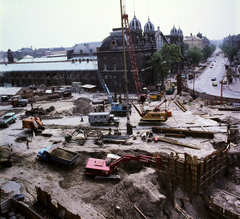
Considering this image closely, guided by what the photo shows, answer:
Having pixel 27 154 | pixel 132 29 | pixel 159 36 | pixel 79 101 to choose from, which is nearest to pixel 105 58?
pixel 132 29

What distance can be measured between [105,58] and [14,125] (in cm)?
3728

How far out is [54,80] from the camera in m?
79.2

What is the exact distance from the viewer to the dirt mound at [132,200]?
17.0 meters

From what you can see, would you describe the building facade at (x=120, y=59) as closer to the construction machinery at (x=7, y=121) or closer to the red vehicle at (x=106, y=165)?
the construction machinery at (x=7, y=121)

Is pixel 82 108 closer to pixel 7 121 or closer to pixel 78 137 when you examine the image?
pixel 7 121

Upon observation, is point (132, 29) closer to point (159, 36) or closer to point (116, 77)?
point (116, 77)

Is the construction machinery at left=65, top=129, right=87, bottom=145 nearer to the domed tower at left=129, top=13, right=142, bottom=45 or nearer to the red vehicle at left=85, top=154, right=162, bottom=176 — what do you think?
the red vehicle at left=85, top=154, right=162, bottom=176

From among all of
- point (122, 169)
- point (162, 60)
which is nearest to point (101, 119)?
point (122, 169)

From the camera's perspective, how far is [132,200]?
18125mm

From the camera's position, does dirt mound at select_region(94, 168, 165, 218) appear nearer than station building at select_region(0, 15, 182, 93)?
Yes

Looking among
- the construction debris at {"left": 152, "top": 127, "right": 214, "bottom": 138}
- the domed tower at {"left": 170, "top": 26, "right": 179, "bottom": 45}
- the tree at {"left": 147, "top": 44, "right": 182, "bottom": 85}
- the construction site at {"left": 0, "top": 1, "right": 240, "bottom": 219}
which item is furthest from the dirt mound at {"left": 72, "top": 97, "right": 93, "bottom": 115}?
the domed tower at {"left": 170, "top": 26, "right": 179, "bottom": 45}

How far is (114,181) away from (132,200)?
3207mm

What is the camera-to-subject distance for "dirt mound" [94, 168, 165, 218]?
1703 centimetres

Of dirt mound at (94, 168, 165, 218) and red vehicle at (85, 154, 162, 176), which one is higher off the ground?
red vehicle at (85, 154, 162, 176)
